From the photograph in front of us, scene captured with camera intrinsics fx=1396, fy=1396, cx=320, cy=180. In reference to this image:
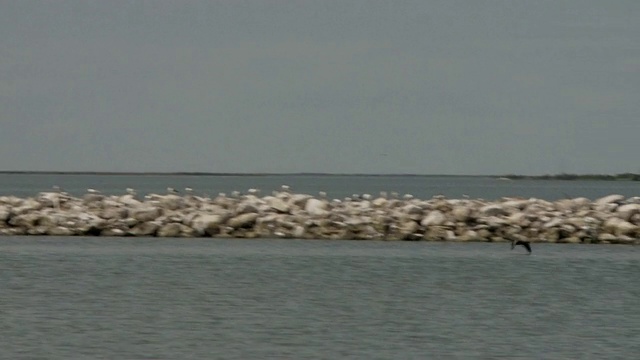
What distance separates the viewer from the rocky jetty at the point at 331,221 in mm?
28219

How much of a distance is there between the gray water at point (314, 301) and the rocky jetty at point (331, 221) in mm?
1285

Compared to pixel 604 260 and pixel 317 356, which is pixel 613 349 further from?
pixel 604 260

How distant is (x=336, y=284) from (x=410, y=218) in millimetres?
9123

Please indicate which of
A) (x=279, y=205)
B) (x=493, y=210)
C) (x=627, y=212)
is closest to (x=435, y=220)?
(x=493, y=210)

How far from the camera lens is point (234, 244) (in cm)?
2678

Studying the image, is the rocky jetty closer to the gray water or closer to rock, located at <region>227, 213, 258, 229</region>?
rock, located at <region>227, 213, 258, 229</region>

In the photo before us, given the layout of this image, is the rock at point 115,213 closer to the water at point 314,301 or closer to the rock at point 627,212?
the water at point 314,301

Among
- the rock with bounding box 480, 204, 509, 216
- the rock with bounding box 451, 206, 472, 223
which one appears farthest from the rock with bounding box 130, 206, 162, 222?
the rock with bounding box 480, 204, 509, 216

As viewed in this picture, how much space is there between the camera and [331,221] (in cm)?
2839

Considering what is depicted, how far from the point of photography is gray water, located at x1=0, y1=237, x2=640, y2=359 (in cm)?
1334

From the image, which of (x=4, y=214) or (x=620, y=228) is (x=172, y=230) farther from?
(x=620, y=228)

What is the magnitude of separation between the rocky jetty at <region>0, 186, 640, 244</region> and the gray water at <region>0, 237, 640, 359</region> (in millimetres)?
1285

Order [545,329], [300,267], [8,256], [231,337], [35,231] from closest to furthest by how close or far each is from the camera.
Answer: [231,337]
[545,329]
[300,267]
[8,256]
[35,231]

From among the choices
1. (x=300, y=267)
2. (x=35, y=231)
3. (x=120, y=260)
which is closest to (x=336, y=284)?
(x=300, y=267)
